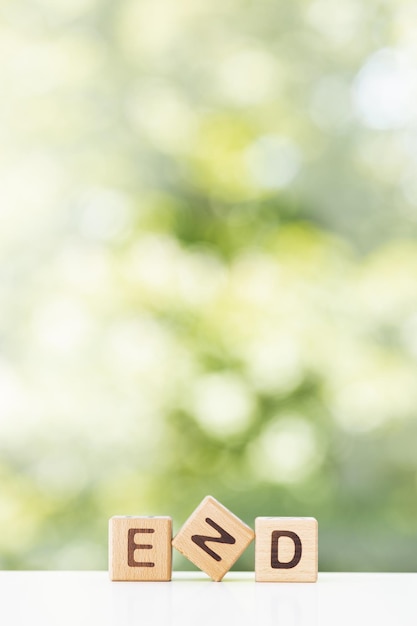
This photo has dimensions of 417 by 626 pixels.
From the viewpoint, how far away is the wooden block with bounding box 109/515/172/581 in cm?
130

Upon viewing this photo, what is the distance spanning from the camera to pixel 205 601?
1.14m

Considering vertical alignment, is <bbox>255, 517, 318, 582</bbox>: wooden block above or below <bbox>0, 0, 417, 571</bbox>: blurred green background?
below

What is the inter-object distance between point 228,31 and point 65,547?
1084mm

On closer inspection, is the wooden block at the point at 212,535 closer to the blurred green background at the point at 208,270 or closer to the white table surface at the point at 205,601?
the white table surface at the point at 205,601

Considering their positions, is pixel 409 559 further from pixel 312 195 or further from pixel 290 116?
pixel 290 116

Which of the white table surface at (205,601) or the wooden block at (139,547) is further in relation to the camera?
the wooden block at (139,547)

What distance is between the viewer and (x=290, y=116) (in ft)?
5.30

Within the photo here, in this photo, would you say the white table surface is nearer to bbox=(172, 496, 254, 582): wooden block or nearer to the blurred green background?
bbox=(172, 496, 254, 582): wooden block

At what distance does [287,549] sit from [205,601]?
212 mm

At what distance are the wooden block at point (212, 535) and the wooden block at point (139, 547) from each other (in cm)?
3

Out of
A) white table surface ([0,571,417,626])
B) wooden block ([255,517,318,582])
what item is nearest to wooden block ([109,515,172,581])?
white table surface ([0,571,417,626])

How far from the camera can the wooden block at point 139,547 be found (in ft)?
4.26

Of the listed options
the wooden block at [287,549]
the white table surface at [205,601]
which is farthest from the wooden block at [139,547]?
the wooden block at [287,549]

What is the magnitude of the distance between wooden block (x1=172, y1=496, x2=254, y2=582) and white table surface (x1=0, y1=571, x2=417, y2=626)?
0.05 m
